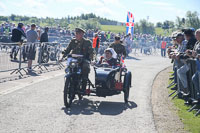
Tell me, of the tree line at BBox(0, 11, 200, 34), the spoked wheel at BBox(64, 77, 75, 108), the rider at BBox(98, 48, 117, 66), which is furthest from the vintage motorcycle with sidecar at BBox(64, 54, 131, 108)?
the tree line at BBox(0, 11, 200, 34)

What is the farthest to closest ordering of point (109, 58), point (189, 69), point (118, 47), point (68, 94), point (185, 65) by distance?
point (118, 47), point (109, 58), point (185, 65), point (189, 69), point (68, 94)

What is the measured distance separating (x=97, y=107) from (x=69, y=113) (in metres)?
1.16

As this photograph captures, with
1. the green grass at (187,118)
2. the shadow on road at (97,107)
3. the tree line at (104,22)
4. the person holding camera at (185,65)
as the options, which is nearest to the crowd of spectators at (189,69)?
the person holding camera at (185,65)

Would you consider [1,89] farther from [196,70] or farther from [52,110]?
[196,70]

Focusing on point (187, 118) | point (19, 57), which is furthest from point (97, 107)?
point (19, 57)

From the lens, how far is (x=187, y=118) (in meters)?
8.33

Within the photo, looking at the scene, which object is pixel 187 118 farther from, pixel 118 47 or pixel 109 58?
pixel 118 47

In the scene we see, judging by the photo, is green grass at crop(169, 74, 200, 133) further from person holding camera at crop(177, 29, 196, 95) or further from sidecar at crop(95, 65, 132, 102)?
sidecar at crop(95, 65, 132, 102)

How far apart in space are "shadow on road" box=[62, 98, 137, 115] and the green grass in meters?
1.15

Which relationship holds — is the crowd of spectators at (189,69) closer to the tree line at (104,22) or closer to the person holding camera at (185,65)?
the person holding camera at (185,65)

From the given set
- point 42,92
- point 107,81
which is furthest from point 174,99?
point 42,92

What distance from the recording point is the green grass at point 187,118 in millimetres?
7438

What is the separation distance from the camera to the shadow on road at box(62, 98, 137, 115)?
8.62 metres

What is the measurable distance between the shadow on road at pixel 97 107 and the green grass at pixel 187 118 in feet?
3.78
